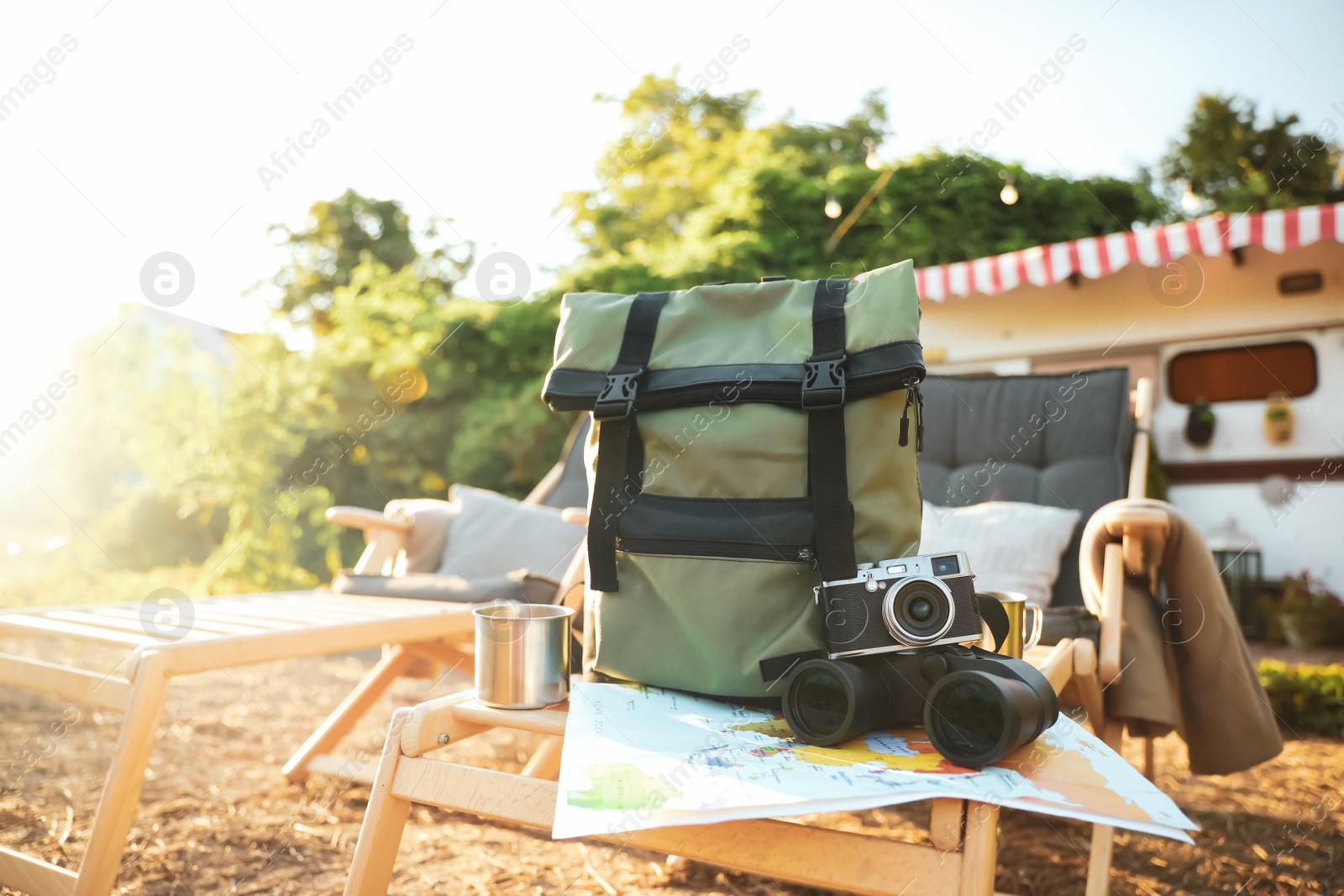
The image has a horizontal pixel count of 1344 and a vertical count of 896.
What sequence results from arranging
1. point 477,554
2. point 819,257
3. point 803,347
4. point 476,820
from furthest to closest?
point 819,257
point 477,554
point 476,820
point 803,347

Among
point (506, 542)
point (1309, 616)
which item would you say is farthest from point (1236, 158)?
point (506, 542)

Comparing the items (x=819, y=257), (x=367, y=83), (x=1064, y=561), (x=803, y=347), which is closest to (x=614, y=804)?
(x=803, y=347)

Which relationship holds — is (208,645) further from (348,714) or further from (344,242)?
(344,242)

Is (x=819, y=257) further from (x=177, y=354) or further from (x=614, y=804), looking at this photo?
(x=614, y=804)

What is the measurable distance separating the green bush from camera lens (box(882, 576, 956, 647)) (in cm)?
272

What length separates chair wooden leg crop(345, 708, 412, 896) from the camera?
96 cm

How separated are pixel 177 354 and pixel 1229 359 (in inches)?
260

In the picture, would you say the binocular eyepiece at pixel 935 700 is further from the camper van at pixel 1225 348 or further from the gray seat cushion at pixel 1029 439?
the camper van at pixel 1225 348

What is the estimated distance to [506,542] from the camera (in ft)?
9.45

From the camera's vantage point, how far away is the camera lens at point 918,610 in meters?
0.96

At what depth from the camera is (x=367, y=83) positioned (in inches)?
127

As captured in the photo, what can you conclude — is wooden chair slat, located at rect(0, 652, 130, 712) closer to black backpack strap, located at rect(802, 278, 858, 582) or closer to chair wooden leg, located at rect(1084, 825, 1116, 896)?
black backpack strap, located at rect(802, 278, 858, 582)

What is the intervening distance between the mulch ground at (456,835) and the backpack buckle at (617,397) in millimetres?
803

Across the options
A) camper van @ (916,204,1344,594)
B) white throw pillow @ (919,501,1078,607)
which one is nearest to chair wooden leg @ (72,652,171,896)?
white throw pillow @ (919,501,1078,607)
